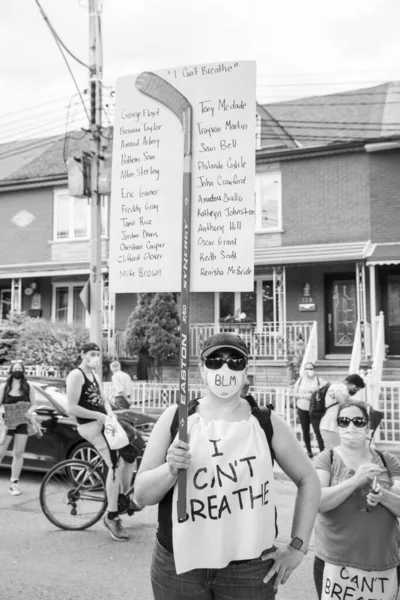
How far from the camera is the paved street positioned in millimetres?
4805

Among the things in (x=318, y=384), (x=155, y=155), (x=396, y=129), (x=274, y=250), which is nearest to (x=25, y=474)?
(x=318, y=384)

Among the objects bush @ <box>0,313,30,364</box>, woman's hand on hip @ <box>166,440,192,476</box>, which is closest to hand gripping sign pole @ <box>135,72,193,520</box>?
woman's hand on hip @ <box>166,440,192,476</box>

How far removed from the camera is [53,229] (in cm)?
2228

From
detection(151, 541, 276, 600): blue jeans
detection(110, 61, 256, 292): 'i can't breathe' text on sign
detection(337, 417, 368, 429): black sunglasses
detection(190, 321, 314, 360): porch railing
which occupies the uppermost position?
detection(110, 61, 256, 292): 'i can't breathe' text on sign

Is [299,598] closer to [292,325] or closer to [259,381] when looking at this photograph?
[259,381]

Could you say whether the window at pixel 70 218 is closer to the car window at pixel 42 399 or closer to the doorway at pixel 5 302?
the doorway at pixel 5 302

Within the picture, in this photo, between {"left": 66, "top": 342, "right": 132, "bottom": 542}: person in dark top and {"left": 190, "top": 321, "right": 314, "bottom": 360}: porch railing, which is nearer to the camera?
{"left": 66, "top": 342, "right": 132, "bottom": 542}: person in dark top

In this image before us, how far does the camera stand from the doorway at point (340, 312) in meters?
17.7

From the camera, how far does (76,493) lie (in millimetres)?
6441

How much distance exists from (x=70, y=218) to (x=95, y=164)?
10.4 m

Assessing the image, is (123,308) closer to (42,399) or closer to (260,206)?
(260,206)

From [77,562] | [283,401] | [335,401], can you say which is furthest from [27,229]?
[77,562]

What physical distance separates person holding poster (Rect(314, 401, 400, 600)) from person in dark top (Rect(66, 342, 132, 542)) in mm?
3261

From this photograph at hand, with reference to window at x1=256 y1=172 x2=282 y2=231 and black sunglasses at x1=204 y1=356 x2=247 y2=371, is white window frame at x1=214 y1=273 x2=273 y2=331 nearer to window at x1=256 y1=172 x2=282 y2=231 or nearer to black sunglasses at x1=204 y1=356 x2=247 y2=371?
window at x1=256 y1=172 x2=282 y2=231
